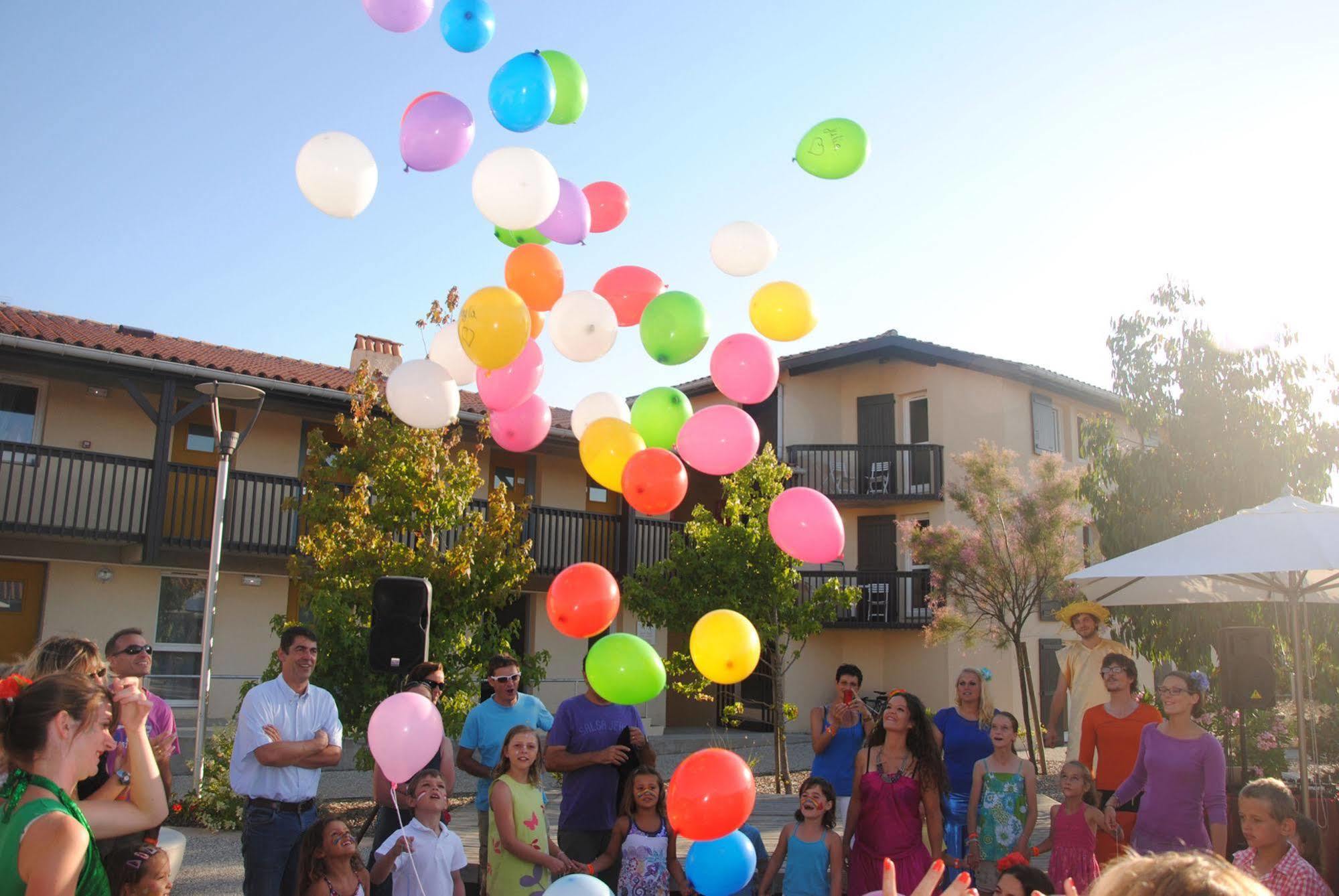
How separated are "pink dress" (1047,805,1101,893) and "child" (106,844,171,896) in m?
4.53

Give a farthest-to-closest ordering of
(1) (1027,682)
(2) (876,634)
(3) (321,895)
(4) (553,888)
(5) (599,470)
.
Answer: (2) (876,634)
(1) (1027,682)
(5) (599,470)
(3) (321,895)
(4) (553,888)

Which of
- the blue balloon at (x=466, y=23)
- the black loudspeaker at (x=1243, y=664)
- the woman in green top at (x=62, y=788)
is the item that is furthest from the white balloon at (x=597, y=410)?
the black loudspeaker at (x=1243, y=664)

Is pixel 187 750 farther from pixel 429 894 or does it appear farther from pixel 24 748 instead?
pixel 24 748

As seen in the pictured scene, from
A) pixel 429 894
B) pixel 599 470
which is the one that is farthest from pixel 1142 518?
pixel 429 894

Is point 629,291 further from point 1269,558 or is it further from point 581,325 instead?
point 1269,558

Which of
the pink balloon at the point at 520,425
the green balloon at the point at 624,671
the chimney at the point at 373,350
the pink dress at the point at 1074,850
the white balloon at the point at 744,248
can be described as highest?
the chimney at the point at 373,350

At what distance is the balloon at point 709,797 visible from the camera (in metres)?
4.59

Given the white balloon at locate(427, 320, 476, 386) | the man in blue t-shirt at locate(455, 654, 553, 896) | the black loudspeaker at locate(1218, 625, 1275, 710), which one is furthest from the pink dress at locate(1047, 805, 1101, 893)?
the white balloon at locate(427, 320, 476, 386)

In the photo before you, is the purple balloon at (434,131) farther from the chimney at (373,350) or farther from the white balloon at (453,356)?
the chimney at (373,350)

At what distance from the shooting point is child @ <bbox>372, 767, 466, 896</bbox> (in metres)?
4.91

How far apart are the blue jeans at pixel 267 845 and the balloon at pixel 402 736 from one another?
52 cm

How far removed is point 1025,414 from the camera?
71.8 ft

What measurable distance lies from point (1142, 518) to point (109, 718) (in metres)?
12.3

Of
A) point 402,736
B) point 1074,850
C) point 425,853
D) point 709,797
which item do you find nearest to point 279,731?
point 402,736
